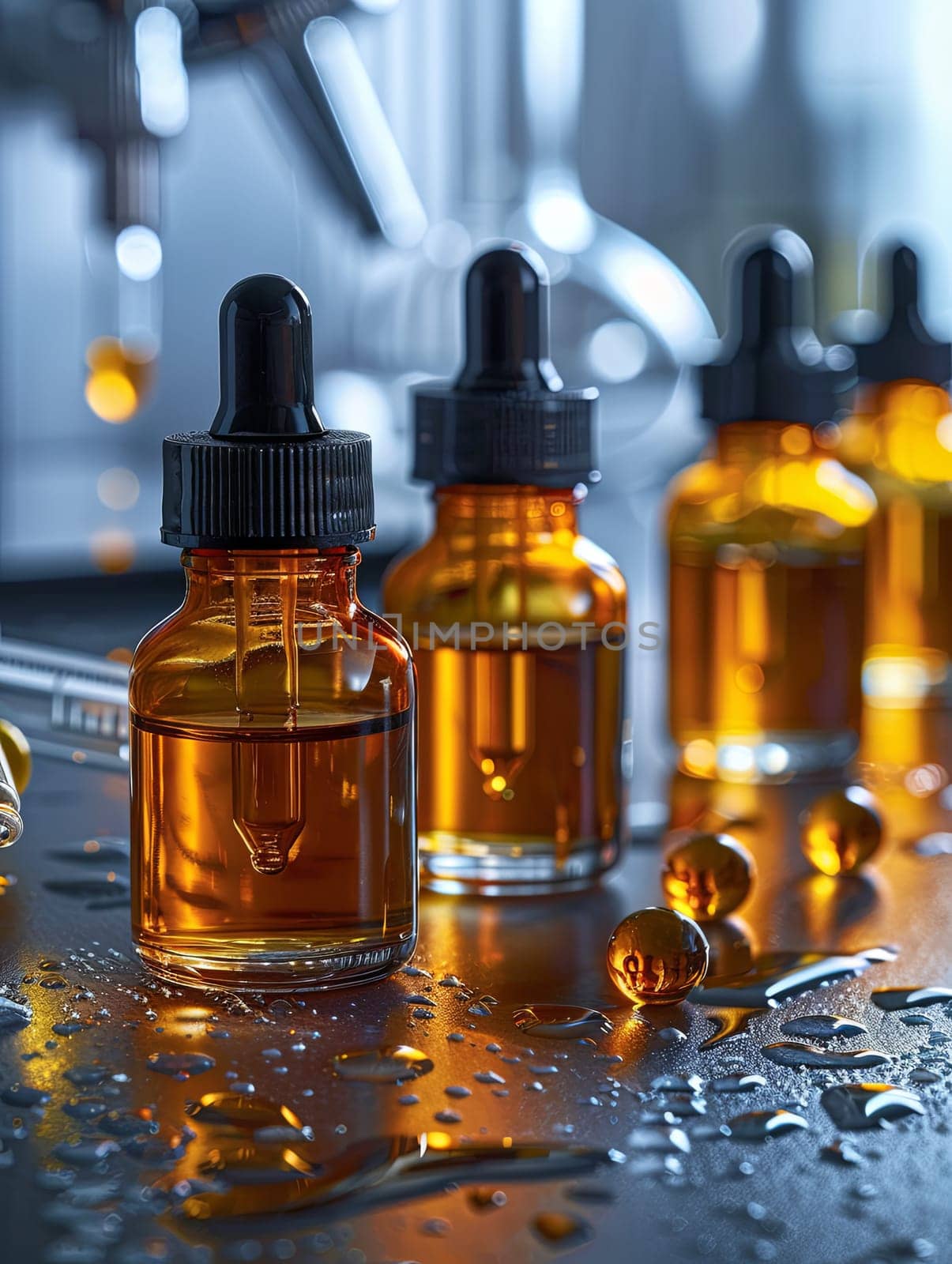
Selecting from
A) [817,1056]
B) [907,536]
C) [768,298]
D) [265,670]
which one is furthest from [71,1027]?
Answer: [907,536]

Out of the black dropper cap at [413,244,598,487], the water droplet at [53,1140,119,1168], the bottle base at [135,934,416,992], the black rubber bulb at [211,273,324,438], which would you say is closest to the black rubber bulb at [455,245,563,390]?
the black dropper cap at [413,244,598,487]

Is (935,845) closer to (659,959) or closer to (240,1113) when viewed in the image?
(659,959)

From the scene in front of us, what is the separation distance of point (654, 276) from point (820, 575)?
537mm

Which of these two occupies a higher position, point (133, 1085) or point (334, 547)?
point (334, 547)

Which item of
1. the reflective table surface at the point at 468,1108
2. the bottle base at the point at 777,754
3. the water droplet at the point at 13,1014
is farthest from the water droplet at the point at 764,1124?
the bottle base at the point at 777,754

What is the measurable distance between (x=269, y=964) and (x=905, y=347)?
608mm

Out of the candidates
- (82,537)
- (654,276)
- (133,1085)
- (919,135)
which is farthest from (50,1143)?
(919,135)

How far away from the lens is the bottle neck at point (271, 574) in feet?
1.86

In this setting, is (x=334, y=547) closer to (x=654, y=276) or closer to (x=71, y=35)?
(x=71, y=35)

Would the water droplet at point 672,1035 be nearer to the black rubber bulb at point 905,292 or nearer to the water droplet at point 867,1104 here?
the water droplet at point 867,1104

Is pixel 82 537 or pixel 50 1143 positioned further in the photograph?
pixel 82 537

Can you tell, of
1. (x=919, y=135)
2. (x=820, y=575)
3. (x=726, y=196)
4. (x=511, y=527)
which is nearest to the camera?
(x=511, y=527)

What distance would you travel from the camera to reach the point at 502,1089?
0.50 m

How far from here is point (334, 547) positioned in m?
0.56
